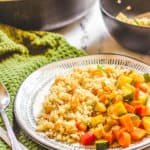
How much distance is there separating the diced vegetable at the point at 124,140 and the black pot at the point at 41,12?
1.77 ft

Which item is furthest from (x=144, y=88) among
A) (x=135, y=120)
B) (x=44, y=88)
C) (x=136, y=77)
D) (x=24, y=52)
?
(x=24, y=52)

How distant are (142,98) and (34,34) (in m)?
0.45

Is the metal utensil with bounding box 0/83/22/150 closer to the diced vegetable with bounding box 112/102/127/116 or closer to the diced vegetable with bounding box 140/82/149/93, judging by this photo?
the diced vegetable with bounding box 112/102/127/116

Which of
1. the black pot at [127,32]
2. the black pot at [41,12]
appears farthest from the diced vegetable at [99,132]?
the black pot at [41,12]

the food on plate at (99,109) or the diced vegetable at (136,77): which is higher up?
the diced vegetable at (136,77)

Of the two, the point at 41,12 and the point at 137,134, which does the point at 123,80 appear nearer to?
the point at 137,134

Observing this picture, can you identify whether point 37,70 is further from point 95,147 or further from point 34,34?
point 95,147

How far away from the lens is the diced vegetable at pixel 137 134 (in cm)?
98

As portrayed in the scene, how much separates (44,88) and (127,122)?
11.0 inches

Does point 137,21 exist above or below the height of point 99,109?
above

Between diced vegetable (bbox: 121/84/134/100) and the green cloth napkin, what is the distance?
0.80ft

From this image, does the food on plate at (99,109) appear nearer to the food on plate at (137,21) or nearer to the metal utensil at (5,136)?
the metal utensil at (5,136)

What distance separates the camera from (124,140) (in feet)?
3.17

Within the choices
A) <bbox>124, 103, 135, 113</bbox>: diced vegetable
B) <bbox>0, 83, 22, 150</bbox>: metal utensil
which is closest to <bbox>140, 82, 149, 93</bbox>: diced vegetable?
<bbox>124, 103, 135, 113</bbox>: diced vegetable
